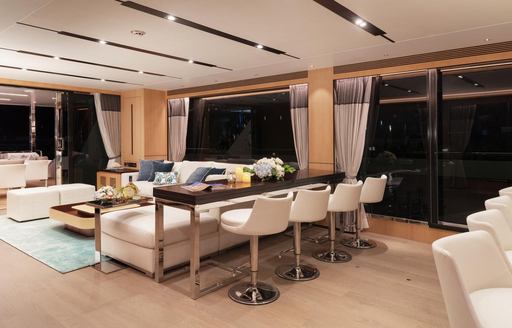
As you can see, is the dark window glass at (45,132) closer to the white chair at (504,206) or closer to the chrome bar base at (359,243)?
the chrome bar base at (359,243)

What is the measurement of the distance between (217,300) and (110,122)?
6.46 meters

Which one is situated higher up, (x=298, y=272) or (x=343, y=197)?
(x=343, y=197)

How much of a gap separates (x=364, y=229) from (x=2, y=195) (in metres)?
8.18

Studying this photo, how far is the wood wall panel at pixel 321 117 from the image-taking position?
5594 millimetres

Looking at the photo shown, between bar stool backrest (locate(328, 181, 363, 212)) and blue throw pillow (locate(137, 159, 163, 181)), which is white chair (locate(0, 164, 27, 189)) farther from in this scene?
bar stool backrest (locate(328, 181, 363, 212))

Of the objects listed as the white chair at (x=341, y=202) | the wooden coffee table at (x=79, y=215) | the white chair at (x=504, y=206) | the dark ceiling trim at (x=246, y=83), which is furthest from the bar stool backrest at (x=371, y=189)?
the wooden coffee table at (x=79, y=215)

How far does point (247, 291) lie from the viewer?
10.5 feet

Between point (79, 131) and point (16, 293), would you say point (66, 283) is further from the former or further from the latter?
point (79, 131)

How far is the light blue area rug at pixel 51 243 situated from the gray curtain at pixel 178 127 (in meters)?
3.05

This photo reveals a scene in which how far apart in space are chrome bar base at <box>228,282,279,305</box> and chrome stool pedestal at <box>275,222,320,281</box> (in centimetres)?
36

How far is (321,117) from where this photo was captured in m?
5.69

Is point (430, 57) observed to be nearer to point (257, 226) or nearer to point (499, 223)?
point (499, 223)

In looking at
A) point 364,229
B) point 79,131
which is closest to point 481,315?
point 364,229

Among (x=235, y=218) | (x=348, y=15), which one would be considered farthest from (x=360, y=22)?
(x=235, y=218)
